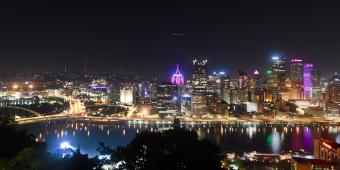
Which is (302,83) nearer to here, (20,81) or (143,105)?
(143,105)

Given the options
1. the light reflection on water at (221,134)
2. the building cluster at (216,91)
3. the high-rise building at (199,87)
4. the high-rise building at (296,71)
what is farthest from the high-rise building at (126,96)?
the high-rise building at (296,71)

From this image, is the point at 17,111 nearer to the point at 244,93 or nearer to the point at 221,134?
the point at 221,134

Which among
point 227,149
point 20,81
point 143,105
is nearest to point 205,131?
point 227,149

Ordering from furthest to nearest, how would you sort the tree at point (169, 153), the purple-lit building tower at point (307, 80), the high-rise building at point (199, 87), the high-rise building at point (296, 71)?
the high-rise building at point (296, 71), the purple-lit building tower at point (307, 80), the high-rise building at point (199, 87), the tree at point (169, 153)

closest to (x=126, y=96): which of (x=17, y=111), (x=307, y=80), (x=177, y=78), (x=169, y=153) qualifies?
(x=177, y=78)

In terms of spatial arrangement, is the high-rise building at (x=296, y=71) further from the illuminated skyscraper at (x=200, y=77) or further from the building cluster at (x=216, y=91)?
the illuminated skyscraper at (x=200, y=77)

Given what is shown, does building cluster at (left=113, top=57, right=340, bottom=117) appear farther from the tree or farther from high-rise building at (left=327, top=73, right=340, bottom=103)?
the tree

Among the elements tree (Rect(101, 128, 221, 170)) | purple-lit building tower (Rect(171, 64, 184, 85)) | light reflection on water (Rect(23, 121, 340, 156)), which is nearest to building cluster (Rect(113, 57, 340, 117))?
purple-lit building tower (Rect(171, 64, 184, 85))
